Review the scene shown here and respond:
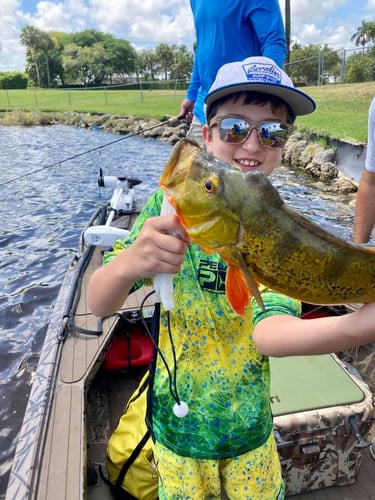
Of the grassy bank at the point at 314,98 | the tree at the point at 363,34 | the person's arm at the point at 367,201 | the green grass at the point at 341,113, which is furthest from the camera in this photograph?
the tree at the point at 363,34

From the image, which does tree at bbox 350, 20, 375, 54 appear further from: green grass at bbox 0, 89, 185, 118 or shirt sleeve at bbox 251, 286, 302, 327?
shirt sleeve at bbox 251, 286, 302, 327

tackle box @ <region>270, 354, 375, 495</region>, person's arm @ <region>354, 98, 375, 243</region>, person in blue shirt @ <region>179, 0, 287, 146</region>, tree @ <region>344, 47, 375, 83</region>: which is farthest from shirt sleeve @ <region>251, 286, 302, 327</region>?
tree @ <region>344, 47, 375, 83</region>

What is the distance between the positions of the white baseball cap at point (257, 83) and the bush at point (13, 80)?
280 feet

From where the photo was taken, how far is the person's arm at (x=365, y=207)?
373 centimetres

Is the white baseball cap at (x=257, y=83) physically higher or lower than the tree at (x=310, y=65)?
lower

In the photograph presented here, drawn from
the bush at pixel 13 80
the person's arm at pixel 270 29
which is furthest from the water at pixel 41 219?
the bush at pixel 13 80

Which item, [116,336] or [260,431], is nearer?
[260,431]

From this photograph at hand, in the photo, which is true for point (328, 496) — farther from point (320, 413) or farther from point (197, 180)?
point (197, 180)

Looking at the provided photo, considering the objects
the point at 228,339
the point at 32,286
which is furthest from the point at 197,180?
the point at 32,286

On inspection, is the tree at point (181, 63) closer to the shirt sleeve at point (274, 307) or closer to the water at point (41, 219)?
the water at point (41, 219)

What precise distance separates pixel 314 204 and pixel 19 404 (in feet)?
32.2

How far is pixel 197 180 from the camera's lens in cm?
104

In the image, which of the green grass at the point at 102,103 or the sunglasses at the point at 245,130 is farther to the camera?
the green grass at the point at 102,103

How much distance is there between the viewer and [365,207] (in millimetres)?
3793
